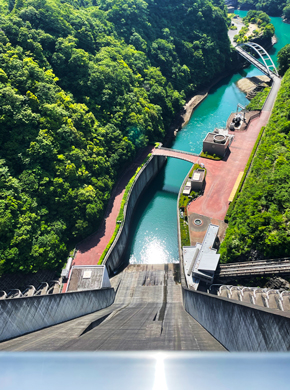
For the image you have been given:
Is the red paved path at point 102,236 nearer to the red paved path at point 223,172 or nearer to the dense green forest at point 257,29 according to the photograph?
the red paved path at point 223,172

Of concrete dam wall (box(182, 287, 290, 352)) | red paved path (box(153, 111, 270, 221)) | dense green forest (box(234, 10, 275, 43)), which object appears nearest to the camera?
concrete dam wall (box(182, 287, 290, 352))

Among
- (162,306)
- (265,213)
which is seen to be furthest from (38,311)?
(265,213)

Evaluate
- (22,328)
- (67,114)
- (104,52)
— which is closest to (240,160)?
(67,114)

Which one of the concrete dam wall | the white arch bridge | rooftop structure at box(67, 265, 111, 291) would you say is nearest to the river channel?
the white arch bridge

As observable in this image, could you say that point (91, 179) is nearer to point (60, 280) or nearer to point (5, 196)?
point (5, 196)

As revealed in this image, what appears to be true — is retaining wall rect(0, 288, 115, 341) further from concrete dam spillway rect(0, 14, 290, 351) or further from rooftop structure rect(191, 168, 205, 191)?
rooftop structure rect(191, 168, 205, 191)

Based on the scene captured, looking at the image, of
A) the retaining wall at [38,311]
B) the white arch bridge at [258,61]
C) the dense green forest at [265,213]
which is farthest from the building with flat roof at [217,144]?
the white arch bridge at [258,61]
